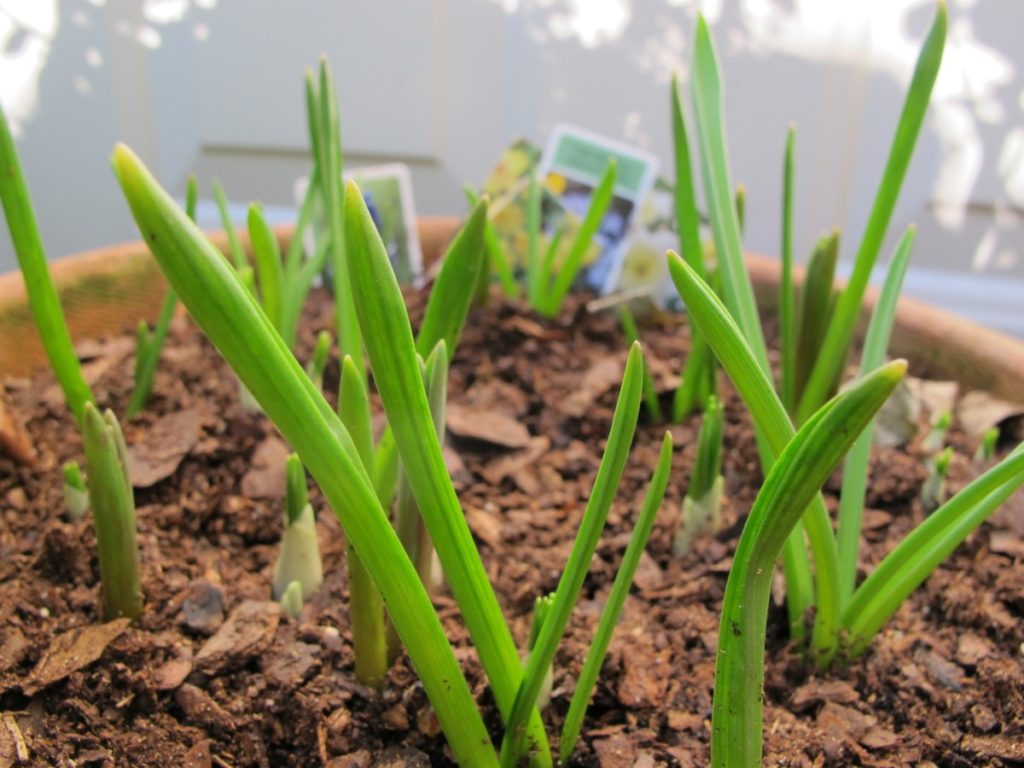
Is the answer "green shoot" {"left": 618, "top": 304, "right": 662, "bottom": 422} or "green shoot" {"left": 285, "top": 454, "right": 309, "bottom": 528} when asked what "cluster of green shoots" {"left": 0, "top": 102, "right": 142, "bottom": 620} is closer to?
"green shoot" {"left": 285, "top": 454, "right": 309, "bottom": 528}

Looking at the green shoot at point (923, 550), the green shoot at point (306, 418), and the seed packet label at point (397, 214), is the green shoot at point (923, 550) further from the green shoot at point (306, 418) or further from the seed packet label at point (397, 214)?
the seed packet label at point (397, 214)

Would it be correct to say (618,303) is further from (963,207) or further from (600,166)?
(963,207)

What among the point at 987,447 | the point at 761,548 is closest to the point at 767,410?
the point at 761,548

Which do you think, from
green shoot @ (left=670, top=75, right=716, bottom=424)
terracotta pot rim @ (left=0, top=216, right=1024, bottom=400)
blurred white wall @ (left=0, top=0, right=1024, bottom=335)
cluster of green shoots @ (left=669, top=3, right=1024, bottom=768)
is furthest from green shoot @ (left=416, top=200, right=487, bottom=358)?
blurred white wall @ (left=0, top=0, right=1024, bottom=335)

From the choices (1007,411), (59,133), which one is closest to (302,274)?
(1007,411)

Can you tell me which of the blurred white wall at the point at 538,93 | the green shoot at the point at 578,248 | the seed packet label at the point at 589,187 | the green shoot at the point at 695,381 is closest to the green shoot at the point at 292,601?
the green shoot at the point at 695,381
